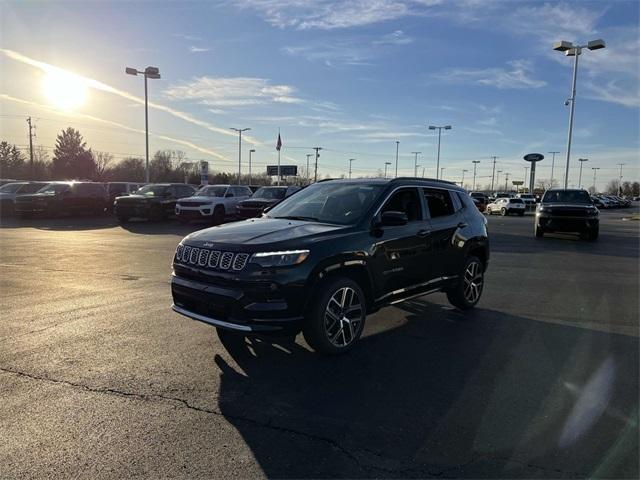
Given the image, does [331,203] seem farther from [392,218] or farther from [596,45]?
[596,45]

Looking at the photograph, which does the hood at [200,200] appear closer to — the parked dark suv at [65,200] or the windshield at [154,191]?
the windshield at [154,191]

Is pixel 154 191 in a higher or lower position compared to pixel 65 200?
higher

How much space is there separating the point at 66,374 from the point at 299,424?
2272mm

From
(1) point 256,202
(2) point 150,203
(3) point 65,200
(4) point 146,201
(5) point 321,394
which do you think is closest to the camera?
(5) point 321,394

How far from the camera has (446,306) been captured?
7.38 metres

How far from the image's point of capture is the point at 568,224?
18.0 m

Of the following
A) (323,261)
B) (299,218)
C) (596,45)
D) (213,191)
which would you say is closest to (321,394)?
(323,261)

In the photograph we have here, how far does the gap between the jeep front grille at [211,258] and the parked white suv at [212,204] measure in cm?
1761

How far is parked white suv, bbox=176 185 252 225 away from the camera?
22.2 m

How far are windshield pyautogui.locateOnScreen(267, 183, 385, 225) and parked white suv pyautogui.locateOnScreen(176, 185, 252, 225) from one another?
16.4m

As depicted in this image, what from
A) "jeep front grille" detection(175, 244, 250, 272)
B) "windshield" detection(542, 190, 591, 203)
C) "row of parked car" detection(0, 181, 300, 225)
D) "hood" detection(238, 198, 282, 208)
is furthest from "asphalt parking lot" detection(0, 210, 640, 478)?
"hood" detection(238, 198, 282, 208)

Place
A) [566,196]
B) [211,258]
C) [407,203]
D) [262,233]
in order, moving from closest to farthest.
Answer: [211,258] < [262,233] < [407,203] < [566,196]

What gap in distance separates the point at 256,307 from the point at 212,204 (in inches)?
738

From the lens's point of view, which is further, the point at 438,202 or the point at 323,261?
the point at 438,202
